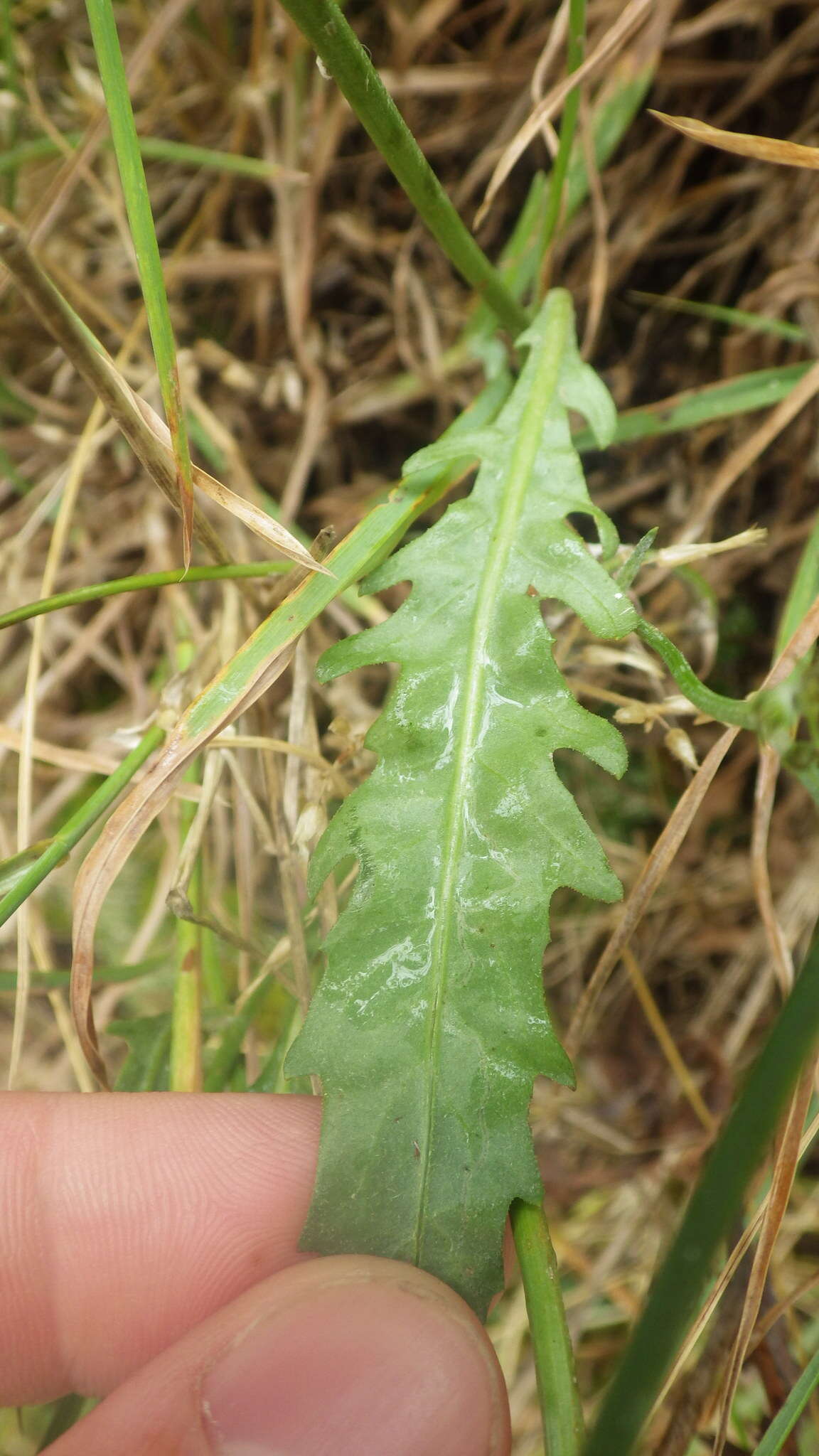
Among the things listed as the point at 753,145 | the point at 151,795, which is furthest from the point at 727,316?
the point at 151,795

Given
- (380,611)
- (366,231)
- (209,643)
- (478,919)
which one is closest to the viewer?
(478,919)

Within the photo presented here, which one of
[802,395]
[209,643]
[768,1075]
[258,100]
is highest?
[258,100]

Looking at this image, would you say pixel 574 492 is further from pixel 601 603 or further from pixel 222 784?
pixel 222 784

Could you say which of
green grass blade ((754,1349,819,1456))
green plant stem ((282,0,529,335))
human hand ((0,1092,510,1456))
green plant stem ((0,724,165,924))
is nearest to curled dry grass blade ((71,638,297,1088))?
green plant stem ((0,724,165,924))

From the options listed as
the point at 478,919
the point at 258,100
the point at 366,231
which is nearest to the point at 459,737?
the point at 478,919

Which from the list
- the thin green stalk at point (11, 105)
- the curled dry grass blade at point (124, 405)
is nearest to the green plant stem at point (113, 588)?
the curled dry grass blade at point (124, 405)

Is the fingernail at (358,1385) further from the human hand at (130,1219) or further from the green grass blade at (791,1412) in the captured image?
the green grass blade at (791,1412)

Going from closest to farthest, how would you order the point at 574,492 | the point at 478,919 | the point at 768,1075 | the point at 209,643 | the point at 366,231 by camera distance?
1. the point at 768,1075
2. the point at 478,919
3. the point at 574,492
4. the point at 209,643
5. the point at 366,231
